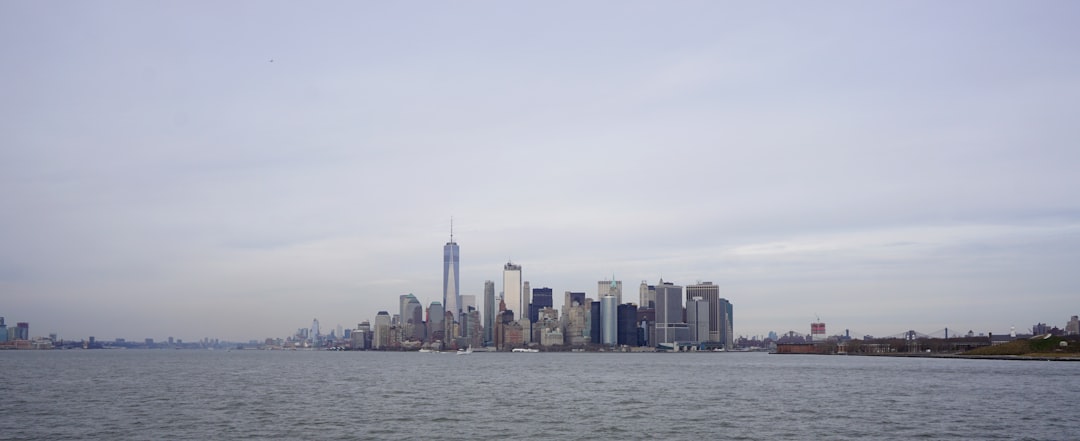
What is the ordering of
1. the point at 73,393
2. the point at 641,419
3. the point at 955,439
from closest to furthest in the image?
the point at 955,439 < the point at 641,419 < the point at 73,393

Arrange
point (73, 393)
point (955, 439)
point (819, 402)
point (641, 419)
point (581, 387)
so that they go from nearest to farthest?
point (955, 439) < point (641, 419) < point (819, 402) < point (73, 393) < point (581, 387)

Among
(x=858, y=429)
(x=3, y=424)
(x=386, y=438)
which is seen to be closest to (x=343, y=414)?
(x=386, y=438)

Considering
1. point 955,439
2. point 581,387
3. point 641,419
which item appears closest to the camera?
point 955,439

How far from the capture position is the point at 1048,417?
201 ft

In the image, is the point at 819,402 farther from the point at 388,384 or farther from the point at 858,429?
the point at 388,384

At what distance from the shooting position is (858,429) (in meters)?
53.5

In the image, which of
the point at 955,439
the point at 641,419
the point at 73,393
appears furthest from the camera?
the point at 73,393

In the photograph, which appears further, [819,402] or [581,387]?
[581,387]

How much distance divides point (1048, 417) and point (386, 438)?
47488mm

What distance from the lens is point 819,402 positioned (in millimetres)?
75188

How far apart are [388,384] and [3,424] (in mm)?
55236

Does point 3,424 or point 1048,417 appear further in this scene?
point 1048,417

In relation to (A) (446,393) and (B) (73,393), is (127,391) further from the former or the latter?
(A) (446,393)

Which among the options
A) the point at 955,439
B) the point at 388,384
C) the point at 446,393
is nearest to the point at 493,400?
the point at 446,393
